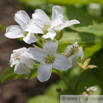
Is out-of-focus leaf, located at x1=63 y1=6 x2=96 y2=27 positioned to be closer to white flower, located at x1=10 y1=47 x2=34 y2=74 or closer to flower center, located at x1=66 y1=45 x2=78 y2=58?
flower center, located at x1=66 y1=45 x2=78 y2=58

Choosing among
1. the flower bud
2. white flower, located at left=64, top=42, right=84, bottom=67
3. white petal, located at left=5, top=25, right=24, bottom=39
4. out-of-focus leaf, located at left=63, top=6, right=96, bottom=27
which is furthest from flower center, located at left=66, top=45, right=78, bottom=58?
the flower bud

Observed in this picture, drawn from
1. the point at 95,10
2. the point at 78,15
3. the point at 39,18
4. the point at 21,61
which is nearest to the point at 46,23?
the point at 39,18

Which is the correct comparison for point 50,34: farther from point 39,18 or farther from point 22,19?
point 22,19

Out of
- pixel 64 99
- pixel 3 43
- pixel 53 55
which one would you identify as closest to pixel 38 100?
pixel 64 99

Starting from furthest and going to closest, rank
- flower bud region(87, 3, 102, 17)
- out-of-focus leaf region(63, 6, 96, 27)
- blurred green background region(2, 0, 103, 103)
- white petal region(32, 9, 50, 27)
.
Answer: flower bud region(87, 3, 102, 17), out-of-focus leaf region(63, 6, 96, 27), blurred green background region(2, 0, 103, 103), white petal region(32, 9, 50, 27)

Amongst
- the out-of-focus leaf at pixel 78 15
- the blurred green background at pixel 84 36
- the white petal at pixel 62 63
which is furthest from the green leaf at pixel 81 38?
the white petal at pixel 62 63

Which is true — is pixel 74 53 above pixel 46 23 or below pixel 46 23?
below
